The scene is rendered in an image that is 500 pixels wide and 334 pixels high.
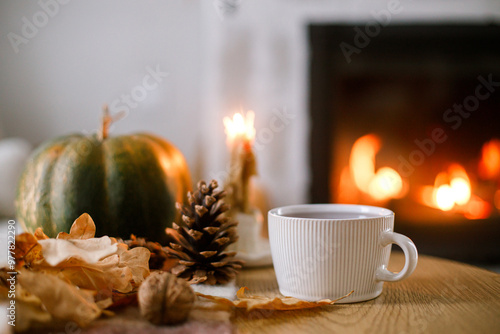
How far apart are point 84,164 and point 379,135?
1.06 m

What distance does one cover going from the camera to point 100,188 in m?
0.60

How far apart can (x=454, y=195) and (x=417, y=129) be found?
249 millimetres

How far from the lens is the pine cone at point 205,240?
1.66 feet

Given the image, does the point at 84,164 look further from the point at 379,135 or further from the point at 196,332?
the point at 379,135

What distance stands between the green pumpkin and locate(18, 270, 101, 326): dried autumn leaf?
24 centimetres

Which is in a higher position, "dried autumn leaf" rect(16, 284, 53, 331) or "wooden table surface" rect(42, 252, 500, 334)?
"dried autumn leaf" rect(16, 284, 53, 331)

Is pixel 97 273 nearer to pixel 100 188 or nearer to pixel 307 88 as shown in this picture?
pixel 100 188

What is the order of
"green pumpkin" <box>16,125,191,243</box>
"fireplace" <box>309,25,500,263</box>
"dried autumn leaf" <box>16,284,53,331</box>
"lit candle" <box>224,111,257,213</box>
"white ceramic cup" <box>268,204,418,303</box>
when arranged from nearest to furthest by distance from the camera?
"dried autumn leaf" <box>16,284,53,331</box>, "white ceramic cup" <box>268,204,418,303</box>, "green pumpkin" <box>16,125,191,243</box>, "lit candle" <box>224,111,257,213</box>, "fireplace" <box>309,25,500,263</box>

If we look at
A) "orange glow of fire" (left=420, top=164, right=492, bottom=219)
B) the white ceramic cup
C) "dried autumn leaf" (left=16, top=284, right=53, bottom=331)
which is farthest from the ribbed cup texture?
"orange glow of fire" (left=420, top=164, right=492, bottom=219)

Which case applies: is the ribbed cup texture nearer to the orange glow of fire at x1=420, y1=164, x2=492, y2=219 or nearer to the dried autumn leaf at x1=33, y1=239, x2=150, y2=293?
the dried autumn leaf at x1=33, y1=239, x2=150, y2=293

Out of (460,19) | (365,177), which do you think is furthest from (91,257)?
(460,19)

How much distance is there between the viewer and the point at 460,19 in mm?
1370

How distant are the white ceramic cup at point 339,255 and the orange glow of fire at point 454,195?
3.44 ft

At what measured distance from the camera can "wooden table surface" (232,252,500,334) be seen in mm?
375
